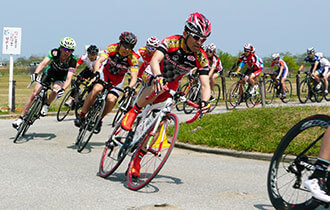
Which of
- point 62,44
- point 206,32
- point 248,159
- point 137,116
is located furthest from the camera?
point 62,44

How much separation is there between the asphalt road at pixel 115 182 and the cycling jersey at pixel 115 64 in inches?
56.0

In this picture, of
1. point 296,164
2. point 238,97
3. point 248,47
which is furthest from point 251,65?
point 296,164

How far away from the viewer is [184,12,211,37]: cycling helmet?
6.23 m

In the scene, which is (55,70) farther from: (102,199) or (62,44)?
(102,199)

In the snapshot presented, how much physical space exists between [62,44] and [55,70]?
70 centimetres

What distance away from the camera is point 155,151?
20.1 feet

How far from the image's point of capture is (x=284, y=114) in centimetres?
1101

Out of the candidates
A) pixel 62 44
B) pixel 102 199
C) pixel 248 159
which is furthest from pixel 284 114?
pixel 102 199

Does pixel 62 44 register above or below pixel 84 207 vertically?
above

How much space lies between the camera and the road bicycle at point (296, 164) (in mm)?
4500

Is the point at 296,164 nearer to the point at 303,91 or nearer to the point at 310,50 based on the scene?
the point at 303,91

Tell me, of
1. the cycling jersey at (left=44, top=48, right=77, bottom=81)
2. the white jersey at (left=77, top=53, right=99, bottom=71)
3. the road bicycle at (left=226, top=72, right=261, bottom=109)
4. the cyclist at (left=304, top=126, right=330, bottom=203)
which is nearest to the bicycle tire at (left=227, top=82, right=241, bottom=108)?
the road bicycle at (left=226, top=72, right=261, bottom=109)

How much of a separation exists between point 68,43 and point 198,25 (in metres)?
5.20

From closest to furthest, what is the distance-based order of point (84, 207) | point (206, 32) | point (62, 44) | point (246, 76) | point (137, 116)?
point (84, 207) < point (206, 32) < point (137, 116) < point (62, 44) < point (246, 76)
